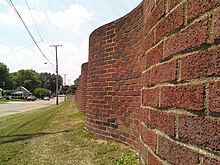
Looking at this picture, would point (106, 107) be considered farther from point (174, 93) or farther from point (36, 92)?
point (36, 92)

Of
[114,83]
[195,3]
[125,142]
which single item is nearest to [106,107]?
[114,83]

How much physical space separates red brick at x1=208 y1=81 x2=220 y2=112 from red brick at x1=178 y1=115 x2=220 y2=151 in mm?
46

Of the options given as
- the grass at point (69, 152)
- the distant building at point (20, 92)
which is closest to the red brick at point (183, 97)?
the grass at point (69, 152)

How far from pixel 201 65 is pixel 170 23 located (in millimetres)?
401

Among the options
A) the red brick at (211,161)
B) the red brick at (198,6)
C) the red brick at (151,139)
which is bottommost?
the red brick at (151,139)

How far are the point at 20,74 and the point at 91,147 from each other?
339 ft

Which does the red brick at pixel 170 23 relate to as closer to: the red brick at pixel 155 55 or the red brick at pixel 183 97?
the red brick at pixel 155 55

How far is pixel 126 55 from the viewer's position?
4574mm

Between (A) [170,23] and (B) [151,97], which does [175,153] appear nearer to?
(B) [151,97]

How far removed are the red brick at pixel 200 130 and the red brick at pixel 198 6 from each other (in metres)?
0.43

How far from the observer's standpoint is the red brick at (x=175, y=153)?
1.07 metres

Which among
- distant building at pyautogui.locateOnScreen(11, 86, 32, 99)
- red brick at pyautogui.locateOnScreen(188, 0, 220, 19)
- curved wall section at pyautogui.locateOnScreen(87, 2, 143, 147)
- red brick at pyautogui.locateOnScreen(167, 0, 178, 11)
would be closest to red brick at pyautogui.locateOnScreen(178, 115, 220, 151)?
red brick at pyautogui.locateOnScreen(188, 0, 220, 19)

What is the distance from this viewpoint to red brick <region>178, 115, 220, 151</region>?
0.92 m

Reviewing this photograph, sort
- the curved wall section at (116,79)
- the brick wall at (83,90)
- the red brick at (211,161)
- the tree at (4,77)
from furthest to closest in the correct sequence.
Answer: the tree at (4,77), the brick wall at (83,90), the curved wall section at (116,79), the red brick at (211,161)
